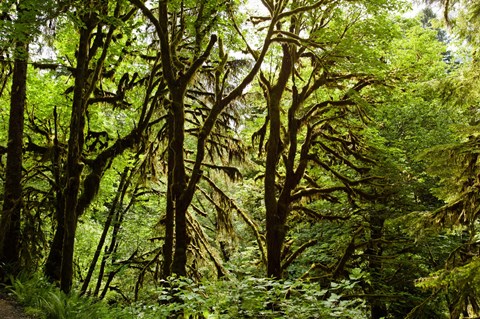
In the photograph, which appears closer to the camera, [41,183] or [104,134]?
[104,134]

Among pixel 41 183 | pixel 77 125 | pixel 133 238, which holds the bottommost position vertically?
pixel 133 238

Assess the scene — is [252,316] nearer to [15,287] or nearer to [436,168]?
[436,168]

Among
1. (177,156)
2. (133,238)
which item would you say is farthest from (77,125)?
(133,238)

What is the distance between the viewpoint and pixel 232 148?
11047mm

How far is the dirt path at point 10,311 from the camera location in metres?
5.59

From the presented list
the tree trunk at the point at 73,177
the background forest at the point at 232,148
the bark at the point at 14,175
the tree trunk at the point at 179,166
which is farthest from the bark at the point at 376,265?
the bark at the point at 14,175

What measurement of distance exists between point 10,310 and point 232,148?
21.7ft

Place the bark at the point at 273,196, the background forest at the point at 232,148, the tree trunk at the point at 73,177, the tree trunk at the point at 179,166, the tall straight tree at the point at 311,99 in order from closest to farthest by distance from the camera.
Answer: the background forest at the point at 232,148 → the tree trunk at the point at 73,177 → the tree trunk at the point at 179,166 → the tall straight tree at the point at 311,99 → the bark at the point at 273,196

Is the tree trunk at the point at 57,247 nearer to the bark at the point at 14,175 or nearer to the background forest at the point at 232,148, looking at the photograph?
the background forest at the point at 232,148

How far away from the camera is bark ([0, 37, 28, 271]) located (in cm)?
818

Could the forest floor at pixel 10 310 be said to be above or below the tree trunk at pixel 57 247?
below

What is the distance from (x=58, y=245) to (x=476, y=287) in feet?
24.7

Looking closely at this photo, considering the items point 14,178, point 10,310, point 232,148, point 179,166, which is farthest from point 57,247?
point 232,148

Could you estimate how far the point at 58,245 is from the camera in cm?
825
